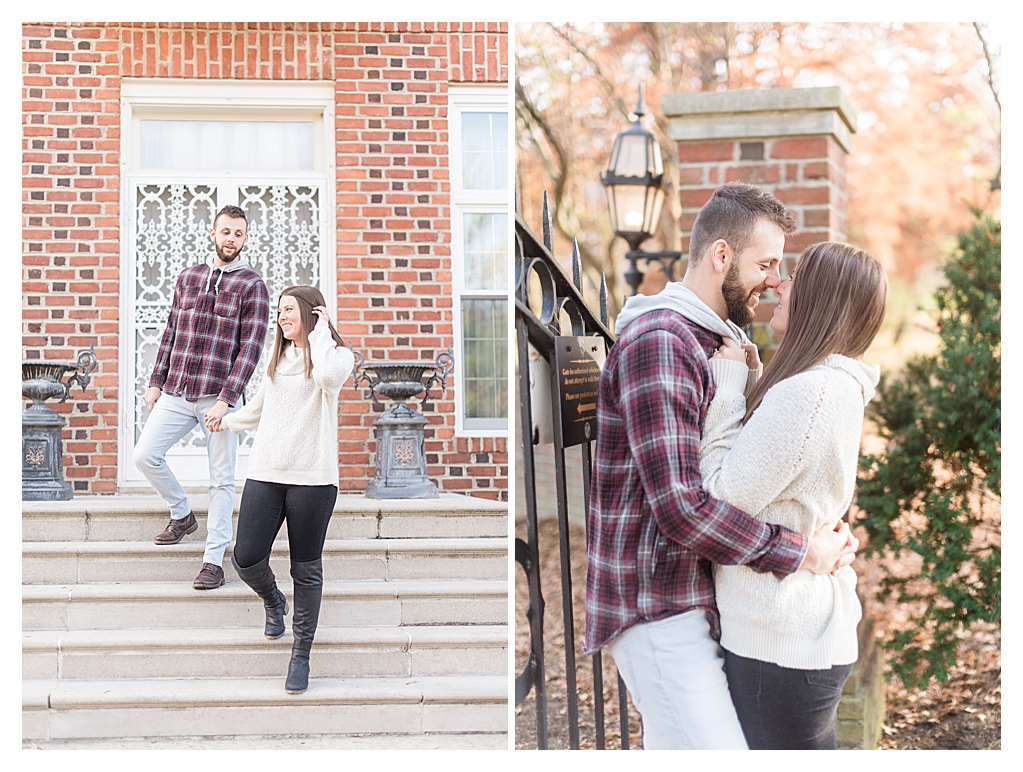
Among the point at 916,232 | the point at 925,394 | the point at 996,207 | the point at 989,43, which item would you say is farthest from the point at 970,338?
the point at 916,232

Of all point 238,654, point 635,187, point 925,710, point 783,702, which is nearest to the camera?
point 783,702

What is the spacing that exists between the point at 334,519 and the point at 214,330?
1.22 meters

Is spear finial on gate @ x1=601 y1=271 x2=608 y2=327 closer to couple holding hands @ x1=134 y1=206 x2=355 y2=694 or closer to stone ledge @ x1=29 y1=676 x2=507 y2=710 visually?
couple holding hands @ x1=134 y1=206 x2=355 y2=694

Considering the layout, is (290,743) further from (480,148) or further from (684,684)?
(480,148)

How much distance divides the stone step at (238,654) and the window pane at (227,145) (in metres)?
3.05

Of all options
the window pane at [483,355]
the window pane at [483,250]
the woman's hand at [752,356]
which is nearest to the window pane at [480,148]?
the window pane at [483,250]

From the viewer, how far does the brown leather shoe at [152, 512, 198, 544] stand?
4.27m

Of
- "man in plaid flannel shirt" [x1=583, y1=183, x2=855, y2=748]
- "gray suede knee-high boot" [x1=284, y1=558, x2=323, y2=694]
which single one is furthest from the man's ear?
"gray suede knee-high boot" [x1=284, y1=558, x2=323, y2=694]

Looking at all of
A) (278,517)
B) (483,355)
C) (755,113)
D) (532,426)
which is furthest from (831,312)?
(483,355)

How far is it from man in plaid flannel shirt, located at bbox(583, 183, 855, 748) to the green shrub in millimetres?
2335

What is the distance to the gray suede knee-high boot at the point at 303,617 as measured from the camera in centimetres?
349

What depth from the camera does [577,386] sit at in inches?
91.0

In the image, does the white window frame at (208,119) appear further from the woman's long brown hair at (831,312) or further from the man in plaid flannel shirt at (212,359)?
the woman's long brown hair at (831,312)

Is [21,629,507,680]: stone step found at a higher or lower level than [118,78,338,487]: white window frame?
lower
